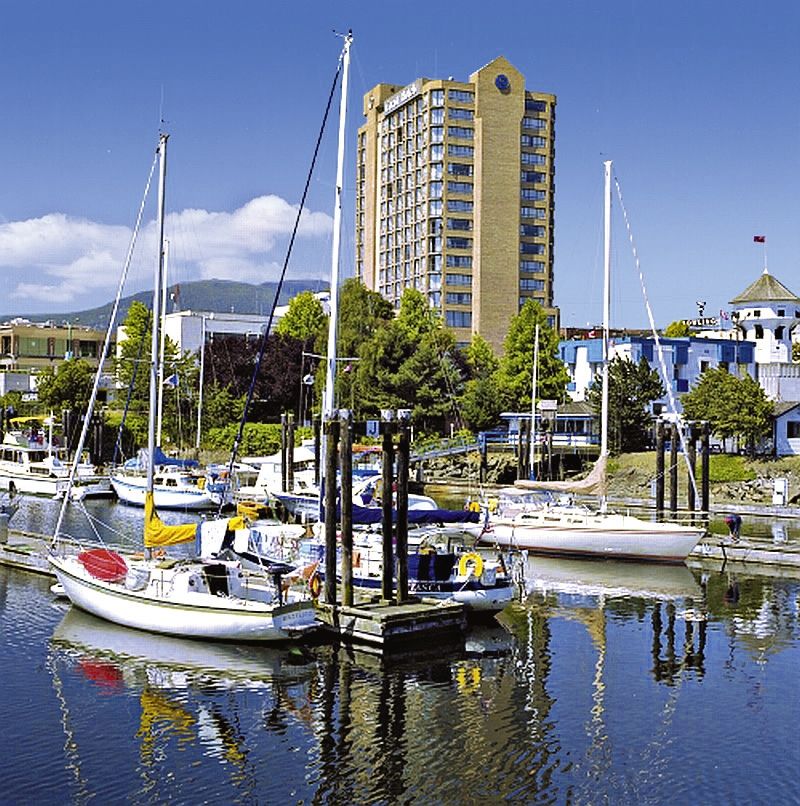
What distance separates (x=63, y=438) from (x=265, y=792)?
70.6m

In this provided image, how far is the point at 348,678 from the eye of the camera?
25.9 m

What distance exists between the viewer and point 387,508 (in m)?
29.3

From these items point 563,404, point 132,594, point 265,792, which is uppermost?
point 563,404

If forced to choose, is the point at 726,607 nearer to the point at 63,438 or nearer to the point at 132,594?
the point at 132,594

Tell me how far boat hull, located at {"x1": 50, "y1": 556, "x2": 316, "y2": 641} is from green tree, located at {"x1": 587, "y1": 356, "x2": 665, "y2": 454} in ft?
172

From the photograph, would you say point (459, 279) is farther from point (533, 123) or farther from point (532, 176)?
point (533, 123)

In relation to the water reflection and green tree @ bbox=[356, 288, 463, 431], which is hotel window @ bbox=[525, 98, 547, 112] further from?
the water reflection

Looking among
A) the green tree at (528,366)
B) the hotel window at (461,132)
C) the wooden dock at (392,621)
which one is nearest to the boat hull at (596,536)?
the wooden dock at (392,621)

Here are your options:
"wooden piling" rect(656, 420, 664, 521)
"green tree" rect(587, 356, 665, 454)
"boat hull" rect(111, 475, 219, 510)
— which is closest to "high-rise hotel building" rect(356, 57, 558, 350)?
"green tree" rect(587, 356, 665, 454)

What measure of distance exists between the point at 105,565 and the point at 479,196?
111 meters

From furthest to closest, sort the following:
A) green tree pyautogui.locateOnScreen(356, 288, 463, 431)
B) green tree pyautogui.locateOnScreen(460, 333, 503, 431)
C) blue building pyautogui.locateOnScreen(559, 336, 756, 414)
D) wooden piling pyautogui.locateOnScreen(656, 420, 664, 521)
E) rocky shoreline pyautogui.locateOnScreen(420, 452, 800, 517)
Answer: blue building pyautogui.locateOnScreen(559, 336, 756, 414)
green tree pyautogui.locateOnScreen(460, 333, 503, 431)
green tree pyautogui.locateOnScreen(356, 288, 463, 431)
rocky shoreline pyautogui.locateOnScreen(420, 452, 800, 517)
wooden piling pyautogui.locateOnScreen(656, 420, 664, 521)

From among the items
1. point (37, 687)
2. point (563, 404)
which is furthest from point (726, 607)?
point (563, 404)

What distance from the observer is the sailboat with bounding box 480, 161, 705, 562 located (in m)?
43.2

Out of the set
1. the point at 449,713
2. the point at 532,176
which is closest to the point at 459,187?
the point at 532,176
